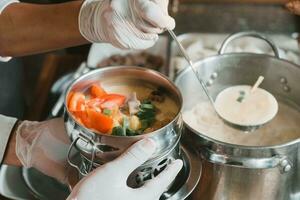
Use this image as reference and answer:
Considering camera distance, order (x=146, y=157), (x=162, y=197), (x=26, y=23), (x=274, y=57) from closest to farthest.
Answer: (x=146, y=157)
(x=162, y=197)
(x=26, y=23)
(x=274, y=57)

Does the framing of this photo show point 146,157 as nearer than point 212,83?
Yes

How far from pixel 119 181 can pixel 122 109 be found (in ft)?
0.50

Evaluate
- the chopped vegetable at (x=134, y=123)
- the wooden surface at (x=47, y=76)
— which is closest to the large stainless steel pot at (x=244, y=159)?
the chopped vegetable at (x=134, y=123)

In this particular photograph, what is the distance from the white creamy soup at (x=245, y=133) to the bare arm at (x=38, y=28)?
323mm

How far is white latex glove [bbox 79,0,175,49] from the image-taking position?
903 mm

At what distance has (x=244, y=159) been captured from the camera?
36.8 inches

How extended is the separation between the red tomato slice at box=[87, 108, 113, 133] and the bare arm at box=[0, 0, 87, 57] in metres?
0.23

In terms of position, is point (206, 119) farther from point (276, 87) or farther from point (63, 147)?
point (63, 147)

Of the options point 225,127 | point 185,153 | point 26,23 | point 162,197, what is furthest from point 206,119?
point 26,23

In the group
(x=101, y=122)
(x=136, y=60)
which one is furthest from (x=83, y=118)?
(x=136, y=60)

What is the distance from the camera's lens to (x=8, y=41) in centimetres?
110

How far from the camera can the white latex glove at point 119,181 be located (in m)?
0.82

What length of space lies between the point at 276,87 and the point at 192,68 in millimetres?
266

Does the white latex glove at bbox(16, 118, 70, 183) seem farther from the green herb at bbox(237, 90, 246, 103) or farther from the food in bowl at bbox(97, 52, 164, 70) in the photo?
the food in bowl at bbox(97, 52, 164, 70)
